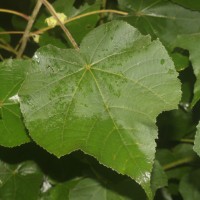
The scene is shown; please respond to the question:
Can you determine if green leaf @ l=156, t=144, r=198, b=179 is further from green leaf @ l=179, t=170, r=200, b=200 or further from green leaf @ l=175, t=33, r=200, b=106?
green leaf @ l=175, t=33, r=200, b=106

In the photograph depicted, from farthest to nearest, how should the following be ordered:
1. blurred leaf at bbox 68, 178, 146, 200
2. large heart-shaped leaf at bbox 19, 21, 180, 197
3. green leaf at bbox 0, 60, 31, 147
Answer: blurred leaf at bbox 68, 178, 146, 200, green leaf at bbox 0, 60, 31, 147, large heart-shaped leaf at bbox 19, 21, 180, 197

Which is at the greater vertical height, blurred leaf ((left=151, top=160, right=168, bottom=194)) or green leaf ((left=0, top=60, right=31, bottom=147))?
green leaf ((left=0, top=60, right=31, bottom=147))

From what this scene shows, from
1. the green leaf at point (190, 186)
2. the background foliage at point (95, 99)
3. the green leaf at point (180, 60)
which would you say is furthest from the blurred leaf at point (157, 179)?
the green leaf at point (180, 60)

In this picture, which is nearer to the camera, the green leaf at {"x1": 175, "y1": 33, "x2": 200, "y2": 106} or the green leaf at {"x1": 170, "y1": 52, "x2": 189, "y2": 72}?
the green leaf at {"x1": 175, "y1": 33, "x2": 200, "y2": 106}

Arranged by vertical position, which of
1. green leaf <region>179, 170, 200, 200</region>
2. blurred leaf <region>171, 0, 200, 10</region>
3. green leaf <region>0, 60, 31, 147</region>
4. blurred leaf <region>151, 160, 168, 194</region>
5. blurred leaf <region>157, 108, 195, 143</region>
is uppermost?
blurred leaf <region>171, 0, 200, 10</region>

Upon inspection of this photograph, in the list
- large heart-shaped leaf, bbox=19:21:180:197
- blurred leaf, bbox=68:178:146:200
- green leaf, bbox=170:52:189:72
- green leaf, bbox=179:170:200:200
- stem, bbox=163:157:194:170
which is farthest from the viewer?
stem, bbox=163:157:194:170

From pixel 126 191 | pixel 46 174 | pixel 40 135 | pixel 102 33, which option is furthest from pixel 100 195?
pixel 102 33

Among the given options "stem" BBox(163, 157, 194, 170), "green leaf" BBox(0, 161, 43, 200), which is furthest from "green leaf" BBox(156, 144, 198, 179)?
"green leaf" BBox(0, 161, 43, 200)
